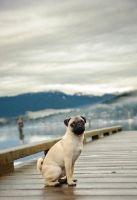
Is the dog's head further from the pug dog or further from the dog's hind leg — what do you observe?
the dog's hind leg

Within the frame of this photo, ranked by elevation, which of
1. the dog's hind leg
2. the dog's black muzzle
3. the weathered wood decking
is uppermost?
the dog's black muzzle

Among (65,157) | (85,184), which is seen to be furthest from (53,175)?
(85,184)

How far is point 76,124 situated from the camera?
4422 mm

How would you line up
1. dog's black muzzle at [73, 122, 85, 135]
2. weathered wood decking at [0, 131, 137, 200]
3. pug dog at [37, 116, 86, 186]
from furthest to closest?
1. pug dog at [37, 116, 86, 186]
2. dog's black muzzle at [73, 122, 85, 135]
3. weathered wood decking at [0, 131, 137, 200]

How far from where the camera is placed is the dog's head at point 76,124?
14.5ft

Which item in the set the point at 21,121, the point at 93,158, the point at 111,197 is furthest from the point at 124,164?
the point at 21,121

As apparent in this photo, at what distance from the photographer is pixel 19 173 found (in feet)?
18.9

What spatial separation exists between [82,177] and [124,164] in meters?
1.44

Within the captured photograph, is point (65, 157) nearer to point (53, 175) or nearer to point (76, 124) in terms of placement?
point (53, 175)

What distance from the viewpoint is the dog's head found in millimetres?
4410

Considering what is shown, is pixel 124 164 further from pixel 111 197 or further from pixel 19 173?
pixel 111 197

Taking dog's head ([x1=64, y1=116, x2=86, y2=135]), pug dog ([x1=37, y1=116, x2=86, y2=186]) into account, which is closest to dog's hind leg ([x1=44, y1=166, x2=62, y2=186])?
pug dog ([x1=37, y1=116, x2=86, y2=186])

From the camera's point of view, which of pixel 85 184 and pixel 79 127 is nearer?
pixel 79 127

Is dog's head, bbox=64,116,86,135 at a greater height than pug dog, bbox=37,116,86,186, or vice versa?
dog's head, bbox=64,116,86,135
